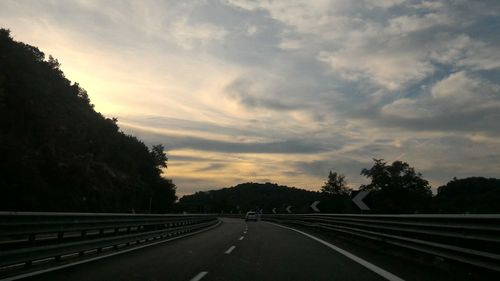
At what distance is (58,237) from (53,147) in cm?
6531

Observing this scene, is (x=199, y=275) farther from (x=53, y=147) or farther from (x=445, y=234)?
(x=53, y=147)

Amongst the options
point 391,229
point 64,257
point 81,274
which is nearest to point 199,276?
point 81,274

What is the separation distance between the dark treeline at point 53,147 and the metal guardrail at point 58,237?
39991 mm

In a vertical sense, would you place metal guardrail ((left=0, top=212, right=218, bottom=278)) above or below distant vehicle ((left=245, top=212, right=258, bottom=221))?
below

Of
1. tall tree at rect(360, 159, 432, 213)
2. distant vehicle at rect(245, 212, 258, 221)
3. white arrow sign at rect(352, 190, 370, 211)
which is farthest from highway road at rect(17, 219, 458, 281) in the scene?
tall tree at rect(360, 159, 432, 213)

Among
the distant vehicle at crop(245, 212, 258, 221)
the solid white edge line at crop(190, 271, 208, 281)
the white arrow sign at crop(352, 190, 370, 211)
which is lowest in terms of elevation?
the solid white edge line at crop(190, 271, 208, 281)

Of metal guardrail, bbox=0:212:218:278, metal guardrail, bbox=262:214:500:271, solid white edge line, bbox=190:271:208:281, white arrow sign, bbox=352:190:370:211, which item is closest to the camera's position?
metal guardrail, bbox=262:214:500:271

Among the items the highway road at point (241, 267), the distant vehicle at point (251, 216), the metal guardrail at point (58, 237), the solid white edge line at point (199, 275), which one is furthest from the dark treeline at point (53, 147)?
the solid white edge line at point (199, 275)

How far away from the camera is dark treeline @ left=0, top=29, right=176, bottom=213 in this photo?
190ft

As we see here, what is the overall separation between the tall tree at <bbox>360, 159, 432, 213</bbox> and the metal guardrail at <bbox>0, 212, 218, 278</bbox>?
243 feet

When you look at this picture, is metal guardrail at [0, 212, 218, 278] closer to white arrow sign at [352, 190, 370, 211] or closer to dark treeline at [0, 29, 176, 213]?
white arrow sign at [352, 190, 370, 211]

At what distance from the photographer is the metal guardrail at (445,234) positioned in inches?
336

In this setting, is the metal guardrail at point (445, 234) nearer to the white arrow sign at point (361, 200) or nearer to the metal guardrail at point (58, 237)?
the white arrow sign at point (361, 200)

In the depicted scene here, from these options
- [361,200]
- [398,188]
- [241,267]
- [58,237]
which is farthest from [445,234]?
[398,188]
